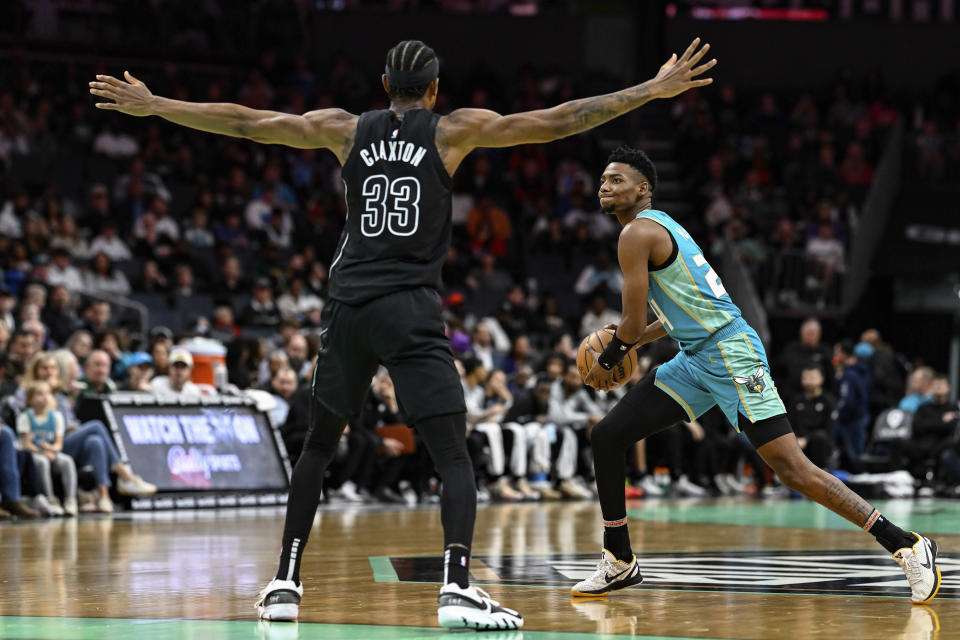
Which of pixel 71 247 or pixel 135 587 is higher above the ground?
pixel 71 247

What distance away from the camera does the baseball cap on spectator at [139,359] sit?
13.6 m

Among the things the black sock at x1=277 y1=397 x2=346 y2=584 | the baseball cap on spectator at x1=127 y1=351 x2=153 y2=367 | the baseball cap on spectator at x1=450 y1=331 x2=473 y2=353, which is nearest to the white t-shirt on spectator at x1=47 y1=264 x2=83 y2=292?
the baseball cap on spectator at x1=127 y1=351 x2=153 y2=367

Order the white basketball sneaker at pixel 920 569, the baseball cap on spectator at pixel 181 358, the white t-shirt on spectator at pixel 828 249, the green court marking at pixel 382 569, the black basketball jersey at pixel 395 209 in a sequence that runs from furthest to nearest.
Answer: the white t-shirt on spectator at pixel 828 249 → the baseball cap on spectator at pixel 181 358 → the green court marking at pixel 382 569 → the white basketball sneaker at pixel 920 569 → the black basketball jersey at pixel 395 209

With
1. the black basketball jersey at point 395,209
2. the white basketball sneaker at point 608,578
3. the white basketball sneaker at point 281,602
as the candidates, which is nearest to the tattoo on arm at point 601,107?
the black basketball jersey at point 395,209

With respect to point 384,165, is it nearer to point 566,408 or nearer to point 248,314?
point 566,408

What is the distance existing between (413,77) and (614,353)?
1685mm

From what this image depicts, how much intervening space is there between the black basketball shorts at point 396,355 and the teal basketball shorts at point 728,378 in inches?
61.7

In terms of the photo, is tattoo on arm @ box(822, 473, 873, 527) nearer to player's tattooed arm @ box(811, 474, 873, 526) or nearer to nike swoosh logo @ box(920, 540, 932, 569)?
player's tattooed arm @ box(811, 474, 873, 526)

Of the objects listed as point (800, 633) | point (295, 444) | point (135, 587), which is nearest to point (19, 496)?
point (295, 444)

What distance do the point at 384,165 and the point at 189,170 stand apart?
16.6 meters

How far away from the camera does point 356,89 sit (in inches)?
997

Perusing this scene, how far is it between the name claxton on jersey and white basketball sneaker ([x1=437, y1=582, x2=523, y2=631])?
1.65 meters

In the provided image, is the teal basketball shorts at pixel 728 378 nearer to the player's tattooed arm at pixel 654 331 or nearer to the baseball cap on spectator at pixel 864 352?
the player's tattooed arm at pixel 654 331

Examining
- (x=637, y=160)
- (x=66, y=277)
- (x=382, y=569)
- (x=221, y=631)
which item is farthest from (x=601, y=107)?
(x=66, y=277)
